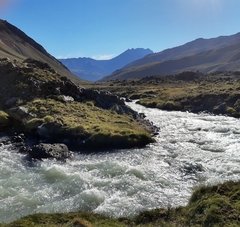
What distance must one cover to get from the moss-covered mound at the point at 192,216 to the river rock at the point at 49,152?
23.7m

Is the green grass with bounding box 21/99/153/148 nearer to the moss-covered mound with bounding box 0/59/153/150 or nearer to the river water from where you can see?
the moss-covered mound with bounding box 0/59/153/150

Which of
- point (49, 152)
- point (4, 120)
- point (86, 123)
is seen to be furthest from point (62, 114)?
point (49, 152)

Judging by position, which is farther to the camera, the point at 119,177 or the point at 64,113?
the point at 64,113

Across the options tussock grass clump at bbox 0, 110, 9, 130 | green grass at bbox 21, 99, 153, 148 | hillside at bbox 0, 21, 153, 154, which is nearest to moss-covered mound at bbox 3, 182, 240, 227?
hillside at bbox 0, 21, 153, 154

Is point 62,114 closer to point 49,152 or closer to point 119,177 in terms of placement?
point 49,152

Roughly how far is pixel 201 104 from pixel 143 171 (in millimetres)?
63305

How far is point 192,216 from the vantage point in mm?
19453

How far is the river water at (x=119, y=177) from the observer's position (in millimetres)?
30500

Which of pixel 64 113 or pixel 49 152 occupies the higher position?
pixel 64 113

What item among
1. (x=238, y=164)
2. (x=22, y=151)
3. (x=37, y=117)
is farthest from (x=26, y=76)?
(x=238, y=164)

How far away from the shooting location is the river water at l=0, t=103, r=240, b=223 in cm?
3050

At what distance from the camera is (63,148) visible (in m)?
48.2

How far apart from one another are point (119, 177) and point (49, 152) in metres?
12.2

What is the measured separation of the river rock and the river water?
1.45 metres
